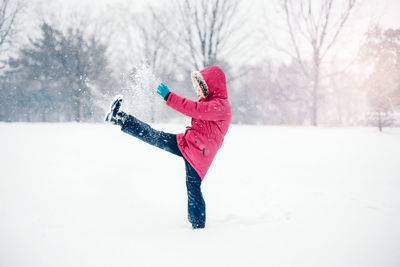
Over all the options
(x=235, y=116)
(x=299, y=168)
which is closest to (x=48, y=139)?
(x=299, y=168)

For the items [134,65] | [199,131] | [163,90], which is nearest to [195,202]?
[199,131]

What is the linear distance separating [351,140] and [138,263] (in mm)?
7044

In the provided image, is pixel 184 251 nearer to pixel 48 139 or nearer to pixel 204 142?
pixel 204 142

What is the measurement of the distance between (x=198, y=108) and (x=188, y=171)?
63 cm

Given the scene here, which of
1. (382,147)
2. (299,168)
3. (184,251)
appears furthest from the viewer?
(382,147)

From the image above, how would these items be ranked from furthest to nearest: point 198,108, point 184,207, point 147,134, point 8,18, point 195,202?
point 8,18, point 184,207, point 147,134, point 195,202, point 198,108

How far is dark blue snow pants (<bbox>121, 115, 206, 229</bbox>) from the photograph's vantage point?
212cm

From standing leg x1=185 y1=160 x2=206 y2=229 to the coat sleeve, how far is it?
517 mm

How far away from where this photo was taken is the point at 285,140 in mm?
6703

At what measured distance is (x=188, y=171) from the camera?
2.18 meters

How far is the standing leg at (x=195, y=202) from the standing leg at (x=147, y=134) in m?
0.27

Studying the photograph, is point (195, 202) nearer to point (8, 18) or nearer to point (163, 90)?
point (163, 90)

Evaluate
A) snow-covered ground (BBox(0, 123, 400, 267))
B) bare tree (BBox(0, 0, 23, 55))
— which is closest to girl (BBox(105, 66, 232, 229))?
snow-covered ground (BBox(0, 123, 400, 267))

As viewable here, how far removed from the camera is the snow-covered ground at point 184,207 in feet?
5.36
